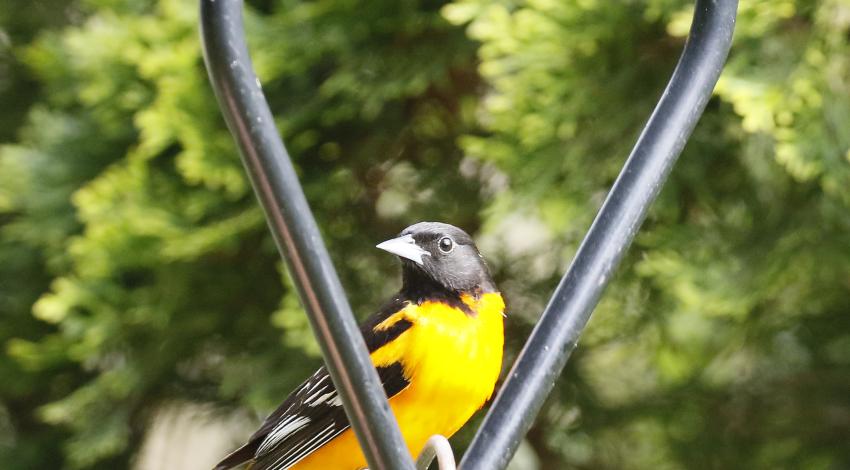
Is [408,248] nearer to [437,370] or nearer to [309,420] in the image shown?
[437,370]

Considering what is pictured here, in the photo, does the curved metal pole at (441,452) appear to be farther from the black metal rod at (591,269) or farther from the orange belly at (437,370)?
the orange belly at (437,370)

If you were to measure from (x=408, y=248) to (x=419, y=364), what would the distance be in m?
0.22

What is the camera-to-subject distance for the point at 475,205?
11.2ft

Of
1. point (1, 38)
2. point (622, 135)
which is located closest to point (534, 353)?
point (622, 135)

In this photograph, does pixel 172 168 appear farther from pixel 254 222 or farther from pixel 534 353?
pixel 534 353

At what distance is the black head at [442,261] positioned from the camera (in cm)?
178

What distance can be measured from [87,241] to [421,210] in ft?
3.56

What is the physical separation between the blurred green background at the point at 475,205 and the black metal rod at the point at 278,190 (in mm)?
2039

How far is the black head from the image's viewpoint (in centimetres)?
178

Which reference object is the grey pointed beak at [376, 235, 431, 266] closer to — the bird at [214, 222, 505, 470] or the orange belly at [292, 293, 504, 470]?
the bird at [214, 222, 505, 470]

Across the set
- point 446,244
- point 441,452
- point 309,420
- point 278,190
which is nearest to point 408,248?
point 446,244

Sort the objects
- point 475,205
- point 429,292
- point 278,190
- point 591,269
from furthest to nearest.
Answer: point 475,205 < point 429,292 < point 591,269 < point 278,190

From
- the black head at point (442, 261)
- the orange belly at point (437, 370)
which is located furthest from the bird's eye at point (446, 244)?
the orange belly at point (437, 370)

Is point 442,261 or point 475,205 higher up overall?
point 475,205
